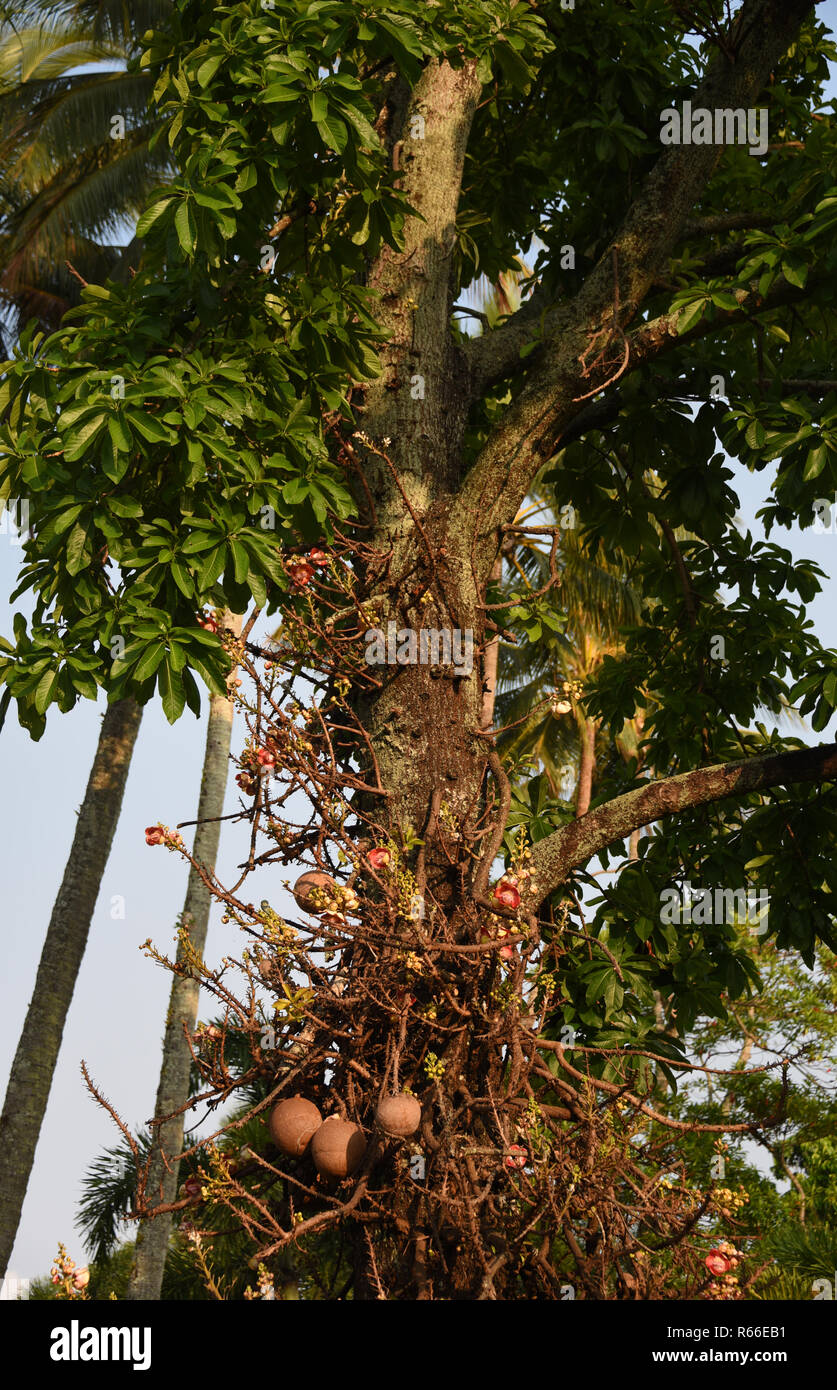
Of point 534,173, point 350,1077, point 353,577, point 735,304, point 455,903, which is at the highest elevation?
point 534,173

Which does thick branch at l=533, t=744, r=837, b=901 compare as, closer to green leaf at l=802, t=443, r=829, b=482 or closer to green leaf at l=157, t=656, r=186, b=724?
green leaf at l=802, t=443, r=829, b=482

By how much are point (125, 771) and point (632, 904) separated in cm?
750

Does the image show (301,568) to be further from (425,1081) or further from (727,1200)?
(727,1200)

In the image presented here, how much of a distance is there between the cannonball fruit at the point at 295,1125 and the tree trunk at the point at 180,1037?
22.9 feet

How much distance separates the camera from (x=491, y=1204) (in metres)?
3.28

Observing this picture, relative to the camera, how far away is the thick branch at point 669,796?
4.27 m

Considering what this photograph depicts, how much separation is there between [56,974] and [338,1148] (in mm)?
7668

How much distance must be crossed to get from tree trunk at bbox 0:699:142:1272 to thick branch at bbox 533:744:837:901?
261 inches

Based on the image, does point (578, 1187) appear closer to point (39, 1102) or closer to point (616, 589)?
point (39, 1102)

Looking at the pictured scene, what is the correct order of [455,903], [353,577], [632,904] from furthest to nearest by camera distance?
[632,904] < [353,577] < [455,903]

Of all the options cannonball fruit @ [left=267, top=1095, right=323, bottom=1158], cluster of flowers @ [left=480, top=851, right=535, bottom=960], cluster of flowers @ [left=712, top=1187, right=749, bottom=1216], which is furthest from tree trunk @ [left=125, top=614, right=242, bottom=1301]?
cluster of flowers @ [left=712, top=1187, right=749, bottom=1216]

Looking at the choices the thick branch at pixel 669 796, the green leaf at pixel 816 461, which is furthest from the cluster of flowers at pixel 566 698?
the green leaf at pixel 816 461

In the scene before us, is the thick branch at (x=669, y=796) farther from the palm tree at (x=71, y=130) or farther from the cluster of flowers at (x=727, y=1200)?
the palm tree at (x=71, y=130)
